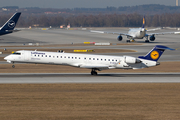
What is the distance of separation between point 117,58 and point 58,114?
20.1 meters

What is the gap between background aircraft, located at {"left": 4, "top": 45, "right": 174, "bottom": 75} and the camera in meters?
43.3

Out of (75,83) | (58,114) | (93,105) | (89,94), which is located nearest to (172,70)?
(75,83)

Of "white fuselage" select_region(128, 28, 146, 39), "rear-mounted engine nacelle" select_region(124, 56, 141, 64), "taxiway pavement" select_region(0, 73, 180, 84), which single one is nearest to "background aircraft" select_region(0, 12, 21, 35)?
"white fuselage" select_region(128, 28, 146, 39)

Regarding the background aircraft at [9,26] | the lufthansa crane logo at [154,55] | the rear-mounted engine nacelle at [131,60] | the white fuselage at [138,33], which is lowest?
the rear-mounted engine nacelle at [131,60]

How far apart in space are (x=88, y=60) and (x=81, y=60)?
3.31 feet

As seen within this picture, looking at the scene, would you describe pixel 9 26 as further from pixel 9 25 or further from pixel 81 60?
pixel 81 60

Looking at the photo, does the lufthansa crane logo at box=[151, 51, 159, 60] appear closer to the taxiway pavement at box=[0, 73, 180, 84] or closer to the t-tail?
the taxiway pavement at box=[0, 73, 180, 84]

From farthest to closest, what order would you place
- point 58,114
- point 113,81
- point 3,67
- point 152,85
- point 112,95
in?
point 3,67 → point 113,81 → point 152,85 → point 112,95 → point 58,114

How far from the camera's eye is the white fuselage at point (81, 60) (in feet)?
142

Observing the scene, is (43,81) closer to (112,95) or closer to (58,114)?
(112,95)

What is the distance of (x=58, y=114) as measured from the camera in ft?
83.7

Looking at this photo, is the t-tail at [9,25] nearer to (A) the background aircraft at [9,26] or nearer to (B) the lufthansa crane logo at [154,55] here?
(A) the background aircraft at [9,26]

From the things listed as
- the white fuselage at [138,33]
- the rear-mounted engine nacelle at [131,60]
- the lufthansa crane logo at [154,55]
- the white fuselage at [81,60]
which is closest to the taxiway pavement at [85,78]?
the white fuselage at [81,60]

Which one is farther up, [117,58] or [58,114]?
[117,58]
